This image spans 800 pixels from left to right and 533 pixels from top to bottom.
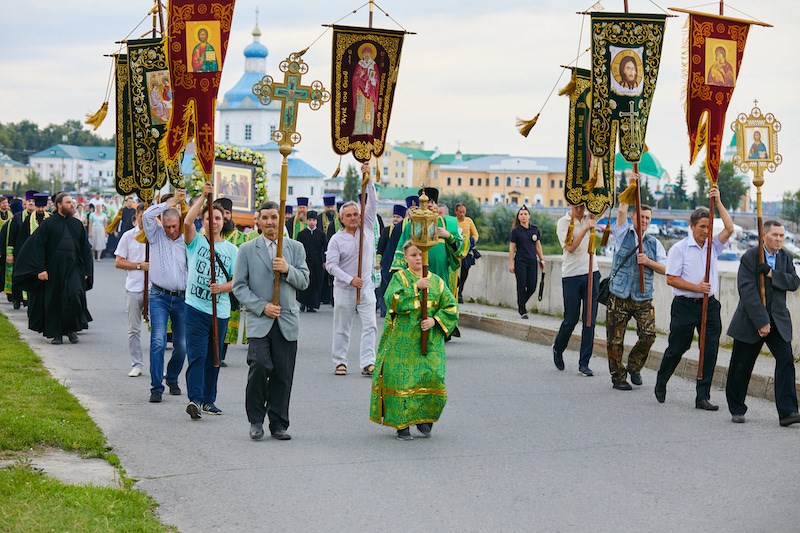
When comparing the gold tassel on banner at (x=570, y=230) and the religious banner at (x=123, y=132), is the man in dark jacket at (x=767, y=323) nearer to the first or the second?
the gold tassel on banner at (x=570, y=230)

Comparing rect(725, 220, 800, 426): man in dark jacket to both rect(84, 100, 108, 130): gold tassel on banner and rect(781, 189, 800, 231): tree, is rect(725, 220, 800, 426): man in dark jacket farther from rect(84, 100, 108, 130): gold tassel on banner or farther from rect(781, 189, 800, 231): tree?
rect(781, 189, 800, 231): tree

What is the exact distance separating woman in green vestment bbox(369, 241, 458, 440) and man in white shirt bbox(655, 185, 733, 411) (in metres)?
2.80

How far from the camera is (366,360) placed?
14.1 m

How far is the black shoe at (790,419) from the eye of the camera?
35.8 ft

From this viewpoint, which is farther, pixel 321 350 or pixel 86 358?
pixel 321 350

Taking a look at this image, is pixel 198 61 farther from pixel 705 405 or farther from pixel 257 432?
pixel 705 405

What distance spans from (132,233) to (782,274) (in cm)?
678

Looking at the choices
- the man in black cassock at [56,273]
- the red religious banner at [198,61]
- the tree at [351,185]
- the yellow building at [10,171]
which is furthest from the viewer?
the yellow building at [10,171]

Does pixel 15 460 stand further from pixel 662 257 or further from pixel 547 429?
pixel 662 257

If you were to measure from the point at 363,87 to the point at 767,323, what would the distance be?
540 centimetres

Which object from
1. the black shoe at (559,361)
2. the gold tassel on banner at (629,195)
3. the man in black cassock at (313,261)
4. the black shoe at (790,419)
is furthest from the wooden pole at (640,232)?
the man in black cassock at (313,261)

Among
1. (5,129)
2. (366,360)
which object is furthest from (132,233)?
(5,129)

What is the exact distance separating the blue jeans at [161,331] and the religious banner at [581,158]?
5.00 metres

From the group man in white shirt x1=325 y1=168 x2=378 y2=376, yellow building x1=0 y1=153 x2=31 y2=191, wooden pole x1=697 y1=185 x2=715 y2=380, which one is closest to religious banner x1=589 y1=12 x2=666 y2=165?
wooden pole x1=697 y1=185 x2=715 y2=380
